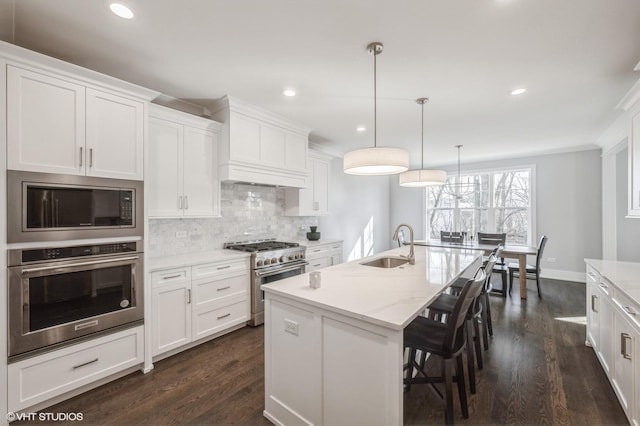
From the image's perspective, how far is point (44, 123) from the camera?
1.93 meters

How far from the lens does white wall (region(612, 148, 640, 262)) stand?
4.41 m

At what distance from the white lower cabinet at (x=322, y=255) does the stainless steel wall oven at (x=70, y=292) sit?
7.69 ft

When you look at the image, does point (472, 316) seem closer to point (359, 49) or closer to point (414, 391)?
point (414, 391)

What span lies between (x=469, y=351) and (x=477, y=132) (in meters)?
3.50

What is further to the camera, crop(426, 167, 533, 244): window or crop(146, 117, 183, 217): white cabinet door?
crop(426, 167, 533, 244): window

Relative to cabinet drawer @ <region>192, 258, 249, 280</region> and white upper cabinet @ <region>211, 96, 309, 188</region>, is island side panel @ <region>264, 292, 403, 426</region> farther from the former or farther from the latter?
white upper cabinet @ <region>211, 96, 309, 188</region>

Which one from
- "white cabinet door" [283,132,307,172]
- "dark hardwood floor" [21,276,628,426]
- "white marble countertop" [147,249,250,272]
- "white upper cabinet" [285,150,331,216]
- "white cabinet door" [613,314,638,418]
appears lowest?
"dark hardwood floor" [21,276,628,426]

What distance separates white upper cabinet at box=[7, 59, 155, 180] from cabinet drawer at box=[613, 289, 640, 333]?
3.62 m

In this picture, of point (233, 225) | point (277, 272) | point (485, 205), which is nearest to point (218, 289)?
point (277, 272)

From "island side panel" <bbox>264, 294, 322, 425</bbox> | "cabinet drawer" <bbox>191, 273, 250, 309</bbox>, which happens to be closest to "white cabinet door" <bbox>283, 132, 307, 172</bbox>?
"cabinet drawer" <bbox>191, 273, 250, 309</bbox>

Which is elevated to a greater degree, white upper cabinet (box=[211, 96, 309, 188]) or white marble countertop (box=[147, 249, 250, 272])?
white upper cabinet (box=[211, 96, 309, 188])

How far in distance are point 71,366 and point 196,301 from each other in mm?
1000

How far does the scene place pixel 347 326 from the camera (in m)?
1.50

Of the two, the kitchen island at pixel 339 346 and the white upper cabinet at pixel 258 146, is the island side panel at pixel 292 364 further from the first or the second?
the white upper cabinet at pixel 258 146
